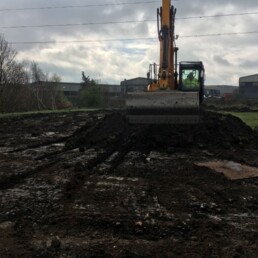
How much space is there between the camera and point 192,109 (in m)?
16.9

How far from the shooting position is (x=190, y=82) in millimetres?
21109

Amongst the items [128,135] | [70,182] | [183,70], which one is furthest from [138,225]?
[183,70]

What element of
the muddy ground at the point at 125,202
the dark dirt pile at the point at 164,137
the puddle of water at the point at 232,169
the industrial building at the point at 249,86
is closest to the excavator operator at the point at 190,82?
the dark dirt pile at the point at 164,137

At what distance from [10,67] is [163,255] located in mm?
42877

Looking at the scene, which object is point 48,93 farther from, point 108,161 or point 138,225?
point 138,225

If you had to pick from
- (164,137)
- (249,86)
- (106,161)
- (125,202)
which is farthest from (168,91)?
(249,86)

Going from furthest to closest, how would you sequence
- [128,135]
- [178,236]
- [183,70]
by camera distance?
[183,70] < [128,135] < [178,236]

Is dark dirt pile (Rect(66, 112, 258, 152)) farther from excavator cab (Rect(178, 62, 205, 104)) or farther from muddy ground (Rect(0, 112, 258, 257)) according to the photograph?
excavator cab (Rect(178, 62, 205, 104))

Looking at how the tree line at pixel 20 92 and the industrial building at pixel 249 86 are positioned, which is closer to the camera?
the tree line at pixel 20 92

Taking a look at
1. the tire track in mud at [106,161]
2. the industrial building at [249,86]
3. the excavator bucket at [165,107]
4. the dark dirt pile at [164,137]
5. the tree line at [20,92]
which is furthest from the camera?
the industrial building at [249,86]

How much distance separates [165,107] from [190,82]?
15.3 ft

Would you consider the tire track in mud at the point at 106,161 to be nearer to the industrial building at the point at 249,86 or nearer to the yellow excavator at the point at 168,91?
the yellow excavator at the point at 168,91

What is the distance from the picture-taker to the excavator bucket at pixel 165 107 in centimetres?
1681

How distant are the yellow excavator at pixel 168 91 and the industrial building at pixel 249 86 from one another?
6998 cm
